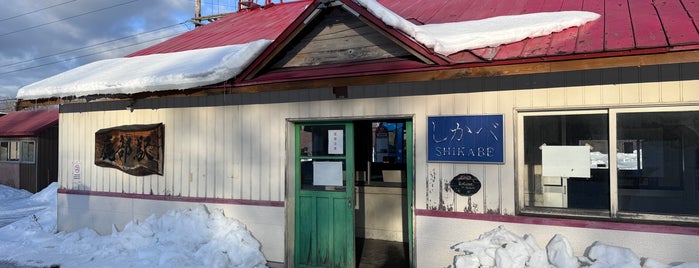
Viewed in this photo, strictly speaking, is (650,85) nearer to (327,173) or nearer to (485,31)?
(485,31)

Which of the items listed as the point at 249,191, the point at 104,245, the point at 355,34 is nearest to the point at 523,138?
the point at 355,34

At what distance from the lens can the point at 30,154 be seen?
18.5 m

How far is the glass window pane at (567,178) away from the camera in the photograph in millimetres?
5117

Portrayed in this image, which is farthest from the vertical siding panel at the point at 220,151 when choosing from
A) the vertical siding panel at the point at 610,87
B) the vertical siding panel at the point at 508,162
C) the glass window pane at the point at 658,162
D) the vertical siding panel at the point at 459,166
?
the glass window pane at the point at 658,162

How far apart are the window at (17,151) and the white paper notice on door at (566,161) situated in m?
19.6

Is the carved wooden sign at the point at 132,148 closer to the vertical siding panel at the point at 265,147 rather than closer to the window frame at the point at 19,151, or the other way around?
the vertical siding panel at the point at 265,147

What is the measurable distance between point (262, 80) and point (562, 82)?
3.78 meters

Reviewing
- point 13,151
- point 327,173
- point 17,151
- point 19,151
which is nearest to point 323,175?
point 327,173

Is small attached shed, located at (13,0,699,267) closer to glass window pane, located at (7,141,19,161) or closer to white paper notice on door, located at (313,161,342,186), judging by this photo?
white paper notice on door, located at (313,161,342,186)

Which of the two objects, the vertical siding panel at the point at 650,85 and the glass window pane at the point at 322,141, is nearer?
the vertical siding panel at the point at 650,85

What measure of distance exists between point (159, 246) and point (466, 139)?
4842 millimetres

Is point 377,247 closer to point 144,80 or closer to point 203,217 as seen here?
point 203,217

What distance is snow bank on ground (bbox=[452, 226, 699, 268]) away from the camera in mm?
4715

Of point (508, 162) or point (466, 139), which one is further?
point (466, 139)
